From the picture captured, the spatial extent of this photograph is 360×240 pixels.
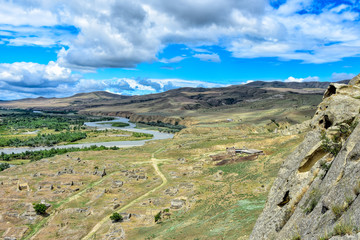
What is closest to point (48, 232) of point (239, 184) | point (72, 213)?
point (72, 213)

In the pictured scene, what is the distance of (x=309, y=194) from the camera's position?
15.0 metres

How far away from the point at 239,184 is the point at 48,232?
35292 mm

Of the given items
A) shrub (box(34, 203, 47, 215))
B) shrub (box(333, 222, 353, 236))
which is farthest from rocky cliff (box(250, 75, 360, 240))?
shrub (box(34, 203, 47, 215))

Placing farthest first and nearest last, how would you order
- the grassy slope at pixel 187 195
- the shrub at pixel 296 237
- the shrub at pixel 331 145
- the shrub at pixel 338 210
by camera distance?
the grassy slope at pixel 187 195
the shrub at pixel 331 145
the shrub at pixel 296 237
the shrub at pixel 338 210

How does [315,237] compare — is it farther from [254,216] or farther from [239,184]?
[239,184]

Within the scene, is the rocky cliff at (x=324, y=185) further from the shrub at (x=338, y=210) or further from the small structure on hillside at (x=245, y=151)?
the small structure on hillside at (x=245, y=151)

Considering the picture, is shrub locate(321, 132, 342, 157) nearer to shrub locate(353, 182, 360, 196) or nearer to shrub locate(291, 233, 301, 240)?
shrub locate(353, 182, 360, 196)

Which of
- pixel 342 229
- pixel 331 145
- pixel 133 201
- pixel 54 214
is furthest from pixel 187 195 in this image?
pixel 342 229

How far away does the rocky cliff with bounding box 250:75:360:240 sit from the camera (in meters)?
11.0

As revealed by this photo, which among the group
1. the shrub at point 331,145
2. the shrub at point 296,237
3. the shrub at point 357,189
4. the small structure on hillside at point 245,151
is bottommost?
the small structure on hillside at point 245,151

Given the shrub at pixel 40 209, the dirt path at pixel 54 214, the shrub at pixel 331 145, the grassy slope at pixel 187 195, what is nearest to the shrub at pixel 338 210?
the shrub at pixel 331 145

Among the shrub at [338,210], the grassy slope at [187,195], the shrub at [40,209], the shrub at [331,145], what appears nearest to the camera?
the shrub at [338,210]

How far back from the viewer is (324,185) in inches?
554

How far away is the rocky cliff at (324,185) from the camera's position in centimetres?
1102
